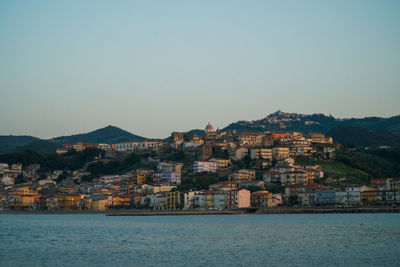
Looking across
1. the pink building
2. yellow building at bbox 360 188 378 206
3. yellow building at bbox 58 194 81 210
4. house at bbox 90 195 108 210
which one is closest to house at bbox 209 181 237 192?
the pink building

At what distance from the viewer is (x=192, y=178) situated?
10925 centimetres

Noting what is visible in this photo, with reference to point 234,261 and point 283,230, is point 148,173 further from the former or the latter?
point 234,261

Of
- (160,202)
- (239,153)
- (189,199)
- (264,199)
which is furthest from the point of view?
(239,153)

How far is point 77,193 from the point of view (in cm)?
10681

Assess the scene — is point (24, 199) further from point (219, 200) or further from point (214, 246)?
point (214, 246)

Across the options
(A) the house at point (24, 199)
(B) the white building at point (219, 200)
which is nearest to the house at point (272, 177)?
(B) the white building at point (219, 200)

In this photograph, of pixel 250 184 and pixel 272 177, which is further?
pixel 272 177

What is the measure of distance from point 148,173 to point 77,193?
1585 centimetres

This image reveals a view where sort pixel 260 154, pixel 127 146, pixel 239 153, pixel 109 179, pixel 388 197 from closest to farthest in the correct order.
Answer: pixel 388 197 < pixel 260 154 < pixel 109 179 < pixel 239 153 < pixel 127 146

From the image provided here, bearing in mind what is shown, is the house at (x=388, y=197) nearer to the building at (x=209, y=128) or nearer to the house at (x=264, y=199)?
the house at (x=264, y=199)

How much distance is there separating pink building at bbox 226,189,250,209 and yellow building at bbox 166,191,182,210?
8720 millimetres

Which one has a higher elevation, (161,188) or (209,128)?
(209,128)

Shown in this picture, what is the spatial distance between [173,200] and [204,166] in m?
17.9

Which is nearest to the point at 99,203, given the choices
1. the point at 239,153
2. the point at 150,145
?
the point at 239,153
